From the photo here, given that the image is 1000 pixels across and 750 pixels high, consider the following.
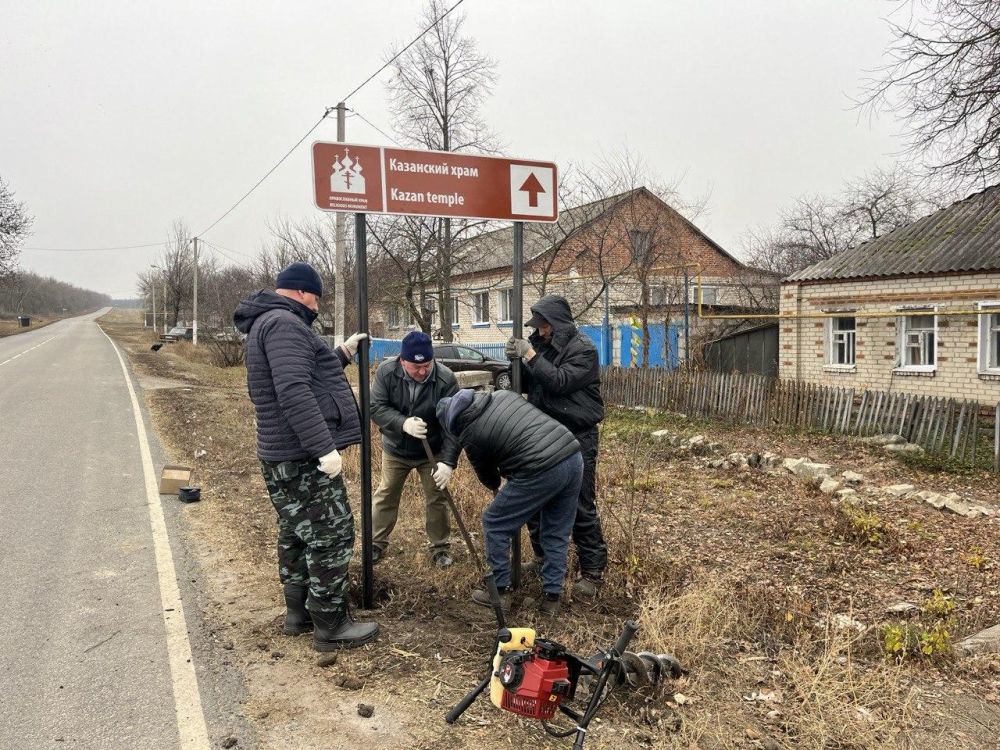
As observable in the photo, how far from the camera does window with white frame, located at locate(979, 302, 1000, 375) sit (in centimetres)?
1382

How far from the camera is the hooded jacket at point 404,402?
466cm

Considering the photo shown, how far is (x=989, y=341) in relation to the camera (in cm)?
1396

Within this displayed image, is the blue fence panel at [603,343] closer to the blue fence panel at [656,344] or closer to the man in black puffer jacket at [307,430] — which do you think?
the blue fence panel at [656,344]

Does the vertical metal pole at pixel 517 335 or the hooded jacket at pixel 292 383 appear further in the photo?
the vertical metal pole at pixel 517 335

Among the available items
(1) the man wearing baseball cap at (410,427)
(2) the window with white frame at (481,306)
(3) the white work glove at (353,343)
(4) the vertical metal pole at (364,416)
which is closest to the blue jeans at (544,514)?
(1) the man wearing baseball cap at (410,427)

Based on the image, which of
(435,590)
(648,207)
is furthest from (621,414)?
(435,590)

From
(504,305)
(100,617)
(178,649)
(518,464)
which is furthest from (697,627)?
(504,305)

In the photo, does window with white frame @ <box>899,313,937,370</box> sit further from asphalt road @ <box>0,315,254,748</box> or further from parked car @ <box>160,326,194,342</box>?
parked car @ <box>160,326,194,342</box>

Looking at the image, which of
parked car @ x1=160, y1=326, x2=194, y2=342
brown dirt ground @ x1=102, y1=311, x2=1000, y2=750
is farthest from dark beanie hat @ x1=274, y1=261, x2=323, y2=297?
parked car @ x1=160, y1=326, x2=194, y2=342

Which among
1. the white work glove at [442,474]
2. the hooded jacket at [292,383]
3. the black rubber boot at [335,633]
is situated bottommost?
the black rubber boot at [335,633]

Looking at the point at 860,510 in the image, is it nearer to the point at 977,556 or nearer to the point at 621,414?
the point at 977,556

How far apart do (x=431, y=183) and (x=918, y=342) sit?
14430 mm

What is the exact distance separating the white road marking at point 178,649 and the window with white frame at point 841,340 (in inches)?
594

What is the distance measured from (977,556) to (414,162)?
16.6ft
